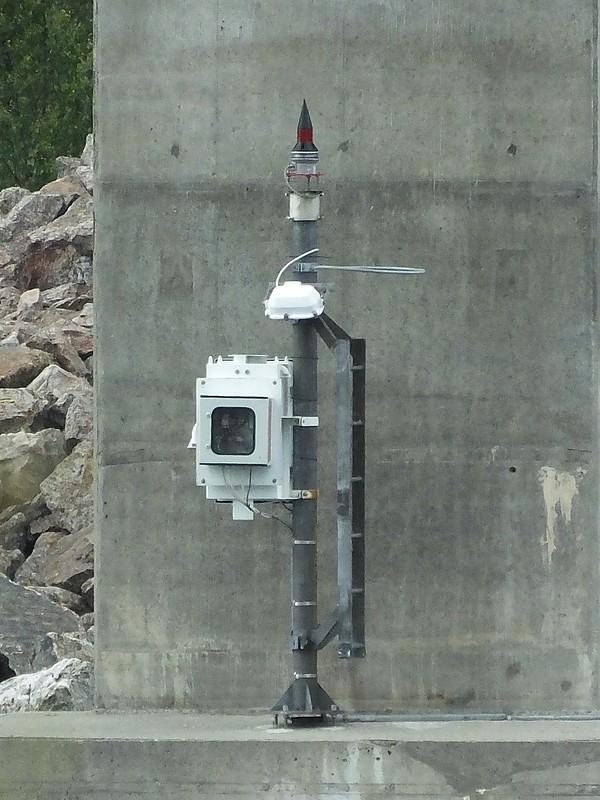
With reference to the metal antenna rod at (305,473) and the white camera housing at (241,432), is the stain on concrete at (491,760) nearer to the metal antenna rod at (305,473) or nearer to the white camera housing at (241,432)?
the metal antenna rod at (305,473)

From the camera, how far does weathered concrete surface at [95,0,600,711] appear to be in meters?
6.43

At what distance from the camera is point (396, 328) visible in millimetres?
6473

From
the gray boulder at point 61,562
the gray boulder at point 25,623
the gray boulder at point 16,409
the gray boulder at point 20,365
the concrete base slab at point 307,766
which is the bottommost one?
the concrete base slab at point 307,766

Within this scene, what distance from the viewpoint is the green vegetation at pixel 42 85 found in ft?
94.5

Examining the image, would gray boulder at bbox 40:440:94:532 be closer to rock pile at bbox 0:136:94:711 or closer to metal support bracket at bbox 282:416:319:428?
rock pile at bbox 0:136:94:711

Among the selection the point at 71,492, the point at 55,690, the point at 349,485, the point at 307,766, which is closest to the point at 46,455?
the point at 71,492

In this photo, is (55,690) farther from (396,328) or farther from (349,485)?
(396,328)

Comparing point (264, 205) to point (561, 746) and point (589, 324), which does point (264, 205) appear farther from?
point (561, 746)

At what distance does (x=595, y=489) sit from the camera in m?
6.44

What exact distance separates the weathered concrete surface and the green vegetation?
2210cm

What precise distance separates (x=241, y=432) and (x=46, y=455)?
17.6ft

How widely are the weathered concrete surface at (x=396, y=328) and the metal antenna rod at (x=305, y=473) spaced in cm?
45

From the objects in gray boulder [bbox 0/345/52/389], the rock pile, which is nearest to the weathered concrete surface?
the rock pile

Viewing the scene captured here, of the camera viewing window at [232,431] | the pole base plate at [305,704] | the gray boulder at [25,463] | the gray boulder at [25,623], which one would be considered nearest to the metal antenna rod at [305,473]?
the pole base plate at [305,704]
